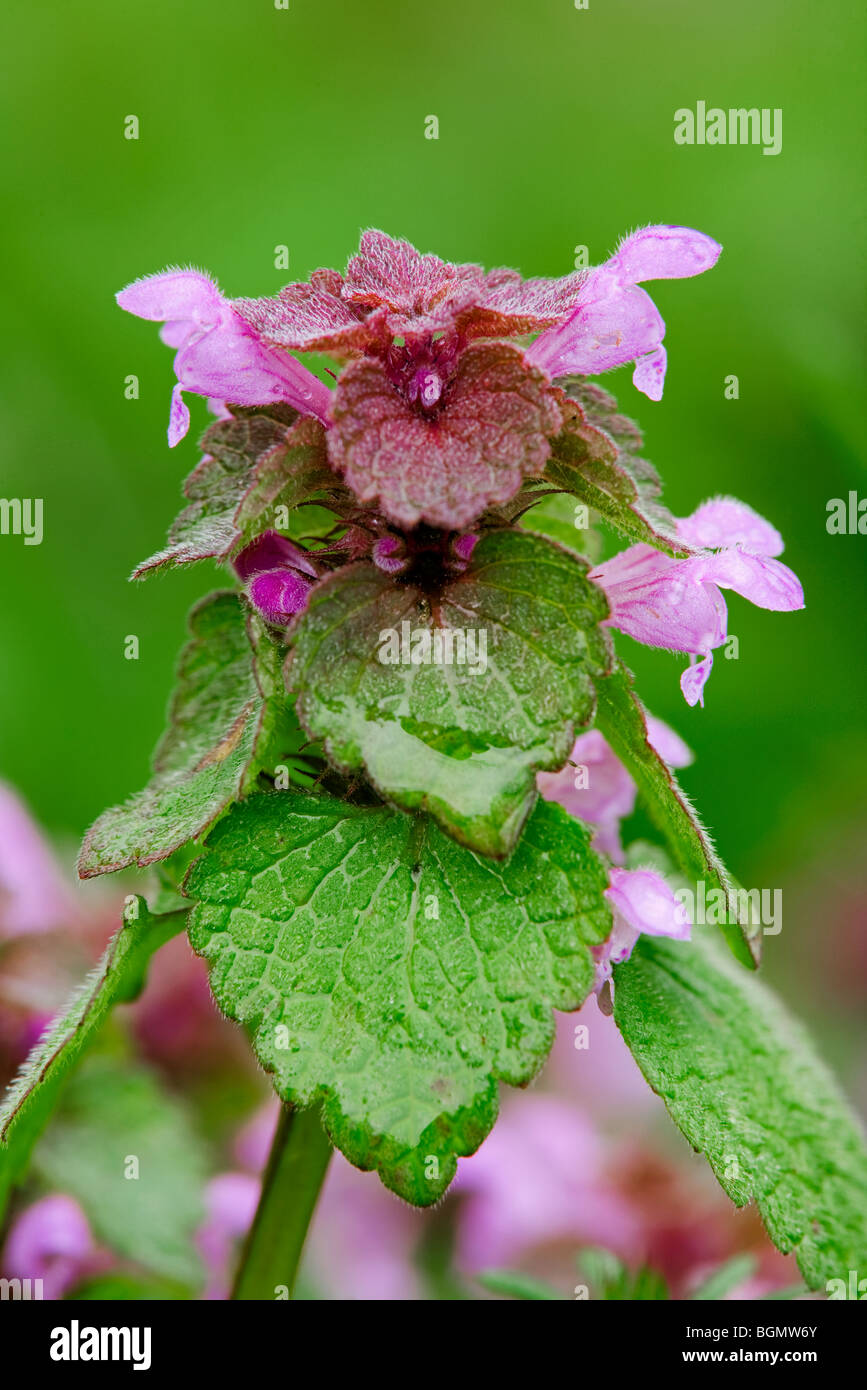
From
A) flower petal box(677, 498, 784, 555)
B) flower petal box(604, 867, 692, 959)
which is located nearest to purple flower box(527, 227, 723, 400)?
flower petal box(677, 498, 784, 555)

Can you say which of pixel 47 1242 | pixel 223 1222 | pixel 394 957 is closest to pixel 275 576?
pixel 394 957

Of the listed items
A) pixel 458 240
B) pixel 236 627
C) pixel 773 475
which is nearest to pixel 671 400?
pixel 773 475

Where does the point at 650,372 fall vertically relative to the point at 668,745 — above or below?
above

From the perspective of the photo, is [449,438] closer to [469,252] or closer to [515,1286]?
[515,1286]
